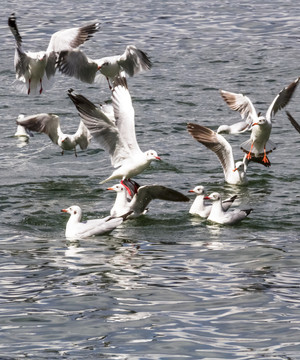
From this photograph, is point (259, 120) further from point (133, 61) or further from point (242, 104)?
point (133, 61)

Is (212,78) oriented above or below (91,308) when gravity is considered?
below

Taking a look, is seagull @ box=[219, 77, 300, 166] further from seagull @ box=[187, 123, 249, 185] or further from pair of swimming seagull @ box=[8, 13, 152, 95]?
pair of swimming seagull @ box=[8, 13, 152, 95]

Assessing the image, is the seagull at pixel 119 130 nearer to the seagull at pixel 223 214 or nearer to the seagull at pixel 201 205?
the seagull at pixel 201 205

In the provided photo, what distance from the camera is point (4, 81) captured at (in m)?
24.3

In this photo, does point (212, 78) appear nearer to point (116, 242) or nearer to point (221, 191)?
point (221, 191)

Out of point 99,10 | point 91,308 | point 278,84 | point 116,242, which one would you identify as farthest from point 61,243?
point 99,10

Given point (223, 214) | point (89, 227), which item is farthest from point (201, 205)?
point (89, 227)

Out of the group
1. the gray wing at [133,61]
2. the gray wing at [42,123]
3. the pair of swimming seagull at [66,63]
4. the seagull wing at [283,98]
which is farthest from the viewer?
the gray wing at [133,61]

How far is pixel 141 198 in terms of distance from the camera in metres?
13.9

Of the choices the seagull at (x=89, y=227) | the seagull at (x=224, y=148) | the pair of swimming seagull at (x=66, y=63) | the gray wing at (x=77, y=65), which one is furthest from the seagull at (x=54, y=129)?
the seagull at (x=89, y=227)

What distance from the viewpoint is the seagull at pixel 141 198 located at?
13.5m

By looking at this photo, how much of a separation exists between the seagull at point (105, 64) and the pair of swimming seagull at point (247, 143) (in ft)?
5.81

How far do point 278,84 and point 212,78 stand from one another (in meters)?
1.62

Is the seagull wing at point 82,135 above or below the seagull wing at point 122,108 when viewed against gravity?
below
